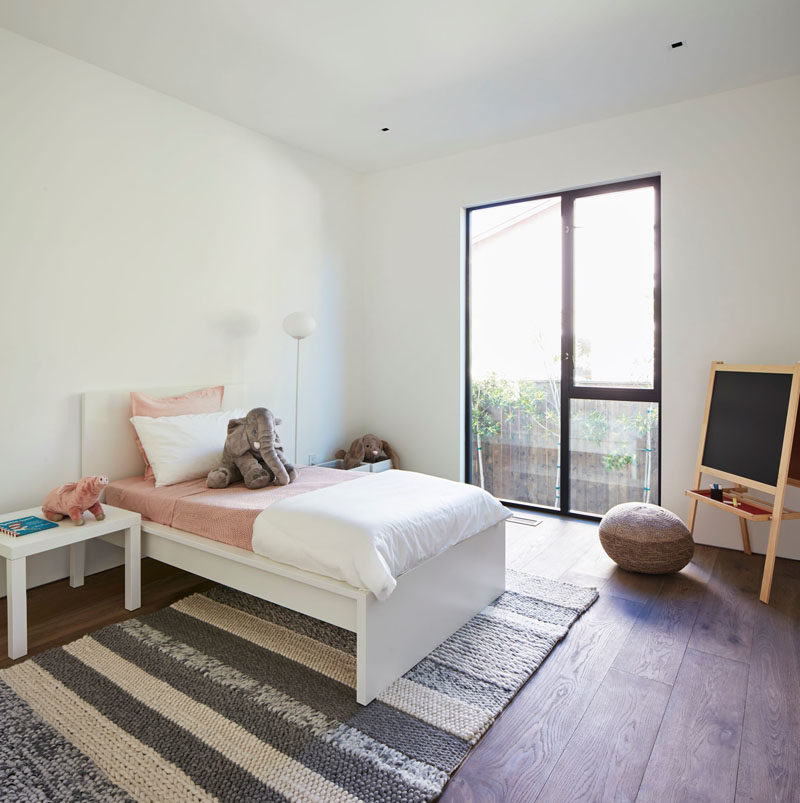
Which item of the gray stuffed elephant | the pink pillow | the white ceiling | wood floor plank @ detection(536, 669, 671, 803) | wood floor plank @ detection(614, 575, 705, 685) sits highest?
the white ceiling

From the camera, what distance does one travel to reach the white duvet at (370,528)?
1.89 meters

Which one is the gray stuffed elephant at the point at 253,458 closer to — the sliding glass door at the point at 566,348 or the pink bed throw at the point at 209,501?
the pink bed throw at the point at 209,501

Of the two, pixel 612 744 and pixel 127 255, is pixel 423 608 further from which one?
pixel 127 255

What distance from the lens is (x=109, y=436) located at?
119 inches

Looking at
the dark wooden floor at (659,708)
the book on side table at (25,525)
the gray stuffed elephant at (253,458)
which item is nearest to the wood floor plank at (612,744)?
the dark wooden floor at (659,708)

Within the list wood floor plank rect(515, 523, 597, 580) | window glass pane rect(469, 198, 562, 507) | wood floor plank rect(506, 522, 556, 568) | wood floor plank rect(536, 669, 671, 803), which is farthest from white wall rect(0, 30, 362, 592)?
wood floor plank rect(536, 669, 671, 803)

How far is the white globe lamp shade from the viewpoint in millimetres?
3717

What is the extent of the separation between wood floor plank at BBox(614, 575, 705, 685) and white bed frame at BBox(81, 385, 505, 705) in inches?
24.9

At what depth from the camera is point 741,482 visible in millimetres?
2908

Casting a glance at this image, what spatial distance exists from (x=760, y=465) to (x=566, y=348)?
149 centimetres

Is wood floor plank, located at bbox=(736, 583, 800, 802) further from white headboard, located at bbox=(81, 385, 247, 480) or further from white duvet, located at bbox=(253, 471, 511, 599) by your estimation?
white headboard, located at bbox=(81, 385, 247, 480)

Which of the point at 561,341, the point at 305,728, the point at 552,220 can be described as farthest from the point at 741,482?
the point at 305,728

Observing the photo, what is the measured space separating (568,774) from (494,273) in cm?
350

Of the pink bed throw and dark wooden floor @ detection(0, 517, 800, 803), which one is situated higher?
the pink bed throw
